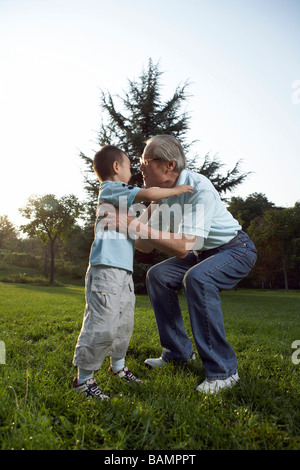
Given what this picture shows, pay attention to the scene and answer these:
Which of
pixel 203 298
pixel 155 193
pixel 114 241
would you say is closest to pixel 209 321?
pixel 203 298

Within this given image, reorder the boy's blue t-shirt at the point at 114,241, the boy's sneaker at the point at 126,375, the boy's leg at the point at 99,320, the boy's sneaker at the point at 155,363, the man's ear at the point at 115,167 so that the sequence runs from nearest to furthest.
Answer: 1. the boy's leg at the point at 99,320
2. the boy's blue t-shirt at the point at 114,241
3. the boy's sneaker at the point at 126,375
4. the man's ear at the point at 115,167
5. the boy's sneaker at the point at 155,363

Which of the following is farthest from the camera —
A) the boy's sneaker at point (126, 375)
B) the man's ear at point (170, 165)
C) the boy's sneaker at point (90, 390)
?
the man's ear at point (170, 165)

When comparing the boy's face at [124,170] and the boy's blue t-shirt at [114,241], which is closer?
the boy's blue t-shirt at [114,241]

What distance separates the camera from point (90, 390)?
74.2 inches

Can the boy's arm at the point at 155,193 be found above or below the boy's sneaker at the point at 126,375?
above

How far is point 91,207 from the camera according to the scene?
45.9 feet

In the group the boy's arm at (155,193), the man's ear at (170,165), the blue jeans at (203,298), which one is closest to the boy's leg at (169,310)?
the blue jeans at (203,298)

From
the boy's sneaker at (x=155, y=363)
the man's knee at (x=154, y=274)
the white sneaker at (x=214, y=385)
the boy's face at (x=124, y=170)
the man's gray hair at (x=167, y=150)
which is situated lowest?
the boy's sneaker at (x=155, y=363)

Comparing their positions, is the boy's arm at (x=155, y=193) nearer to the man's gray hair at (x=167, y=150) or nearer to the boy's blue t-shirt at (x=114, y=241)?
the boy's blue t-shirt at (x=114, y=241)

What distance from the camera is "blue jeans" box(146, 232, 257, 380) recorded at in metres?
2.18

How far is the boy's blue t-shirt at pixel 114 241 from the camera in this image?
2.08 meters
